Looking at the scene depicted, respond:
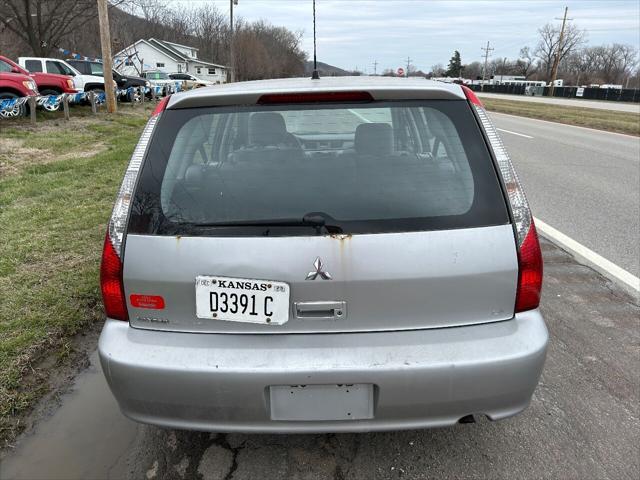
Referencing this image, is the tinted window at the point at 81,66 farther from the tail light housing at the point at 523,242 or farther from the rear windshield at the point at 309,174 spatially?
the tail light housing at the point at 523,242

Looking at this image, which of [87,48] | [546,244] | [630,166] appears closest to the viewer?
[546,244]

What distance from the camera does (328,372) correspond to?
69.9 inches

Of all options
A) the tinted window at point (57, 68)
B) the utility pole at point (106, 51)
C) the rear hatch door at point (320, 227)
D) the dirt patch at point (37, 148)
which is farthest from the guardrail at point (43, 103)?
the rear hatch door at point (320, 227)

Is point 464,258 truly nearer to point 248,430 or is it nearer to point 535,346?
point 535,346

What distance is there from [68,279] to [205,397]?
262 cm

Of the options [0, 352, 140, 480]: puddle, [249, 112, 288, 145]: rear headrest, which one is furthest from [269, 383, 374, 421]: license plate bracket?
[249, 112, 288, 145]: rear headrest

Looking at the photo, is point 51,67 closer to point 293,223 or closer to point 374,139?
point 374,139

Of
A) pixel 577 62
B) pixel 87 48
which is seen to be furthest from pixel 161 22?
pixel 577 62

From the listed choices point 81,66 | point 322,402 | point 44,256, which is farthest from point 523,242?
point 81,66

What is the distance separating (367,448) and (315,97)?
1608mm

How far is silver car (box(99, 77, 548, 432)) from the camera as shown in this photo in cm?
180

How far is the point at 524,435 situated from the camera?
7.76 ft

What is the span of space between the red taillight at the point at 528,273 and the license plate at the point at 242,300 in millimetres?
913

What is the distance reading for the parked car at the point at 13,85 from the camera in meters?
13.7
